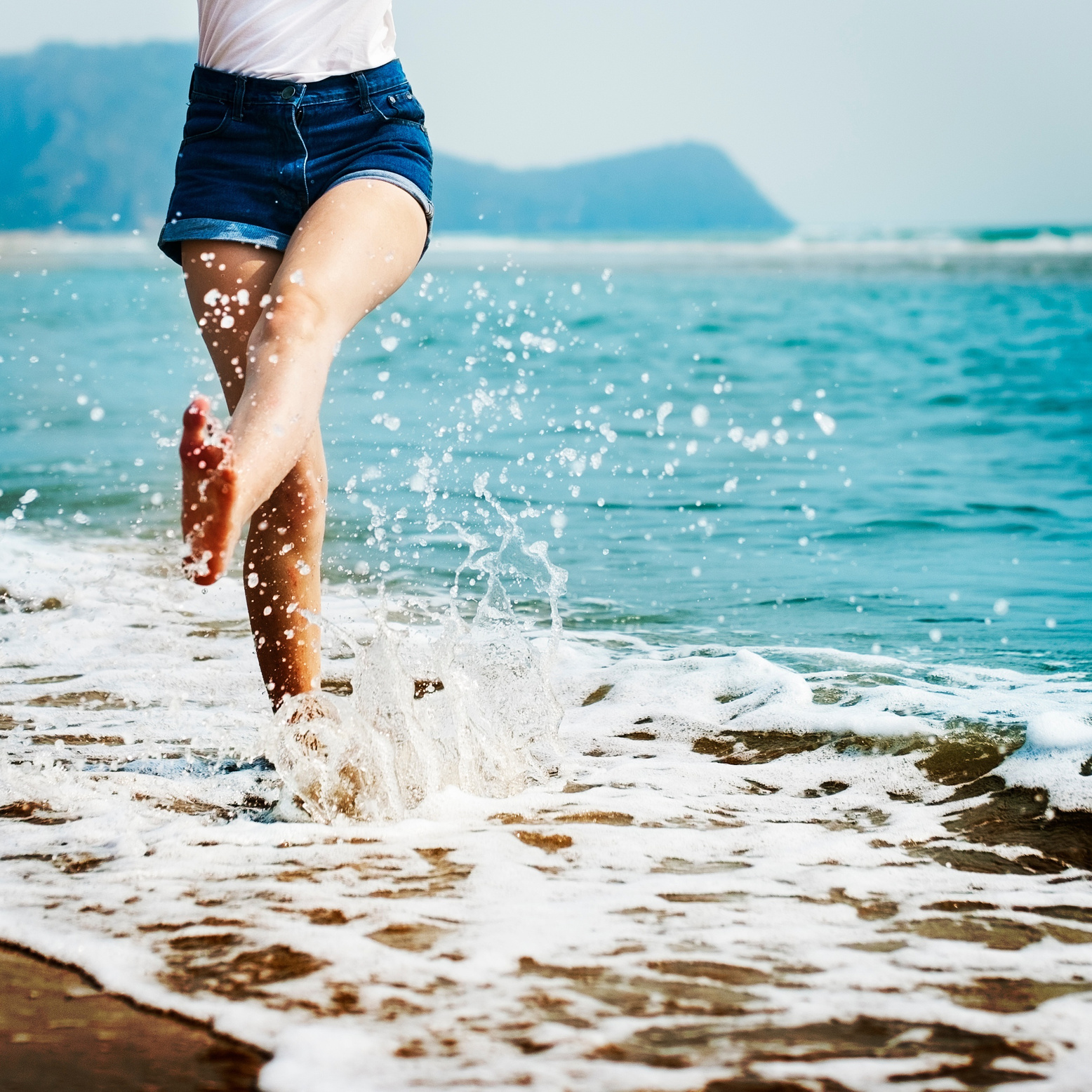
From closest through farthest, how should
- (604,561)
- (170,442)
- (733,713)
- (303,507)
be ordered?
1. (303,507)
2. (733,713)
3. (604,561)
4. (170,442)

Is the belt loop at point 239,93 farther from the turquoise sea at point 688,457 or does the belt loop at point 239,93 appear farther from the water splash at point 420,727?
the turquoise sea at point 688,457

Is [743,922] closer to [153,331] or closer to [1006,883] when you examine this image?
[1006,883]

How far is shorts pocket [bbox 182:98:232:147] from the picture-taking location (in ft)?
8.21

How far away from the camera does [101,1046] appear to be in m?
1.58

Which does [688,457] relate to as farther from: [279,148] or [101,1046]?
[101,1046]

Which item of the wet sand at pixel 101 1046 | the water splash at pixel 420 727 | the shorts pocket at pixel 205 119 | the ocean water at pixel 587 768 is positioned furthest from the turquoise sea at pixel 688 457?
the wet sand at pixel 101 1046

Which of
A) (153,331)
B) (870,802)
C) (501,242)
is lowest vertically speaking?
(870,802)

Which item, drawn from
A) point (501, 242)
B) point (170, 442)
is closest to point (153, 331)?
point (170, 442)

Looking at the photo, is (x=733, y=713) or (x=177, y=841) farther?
(x=733, y=713)

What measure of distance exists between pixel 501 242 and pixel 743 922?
177ft

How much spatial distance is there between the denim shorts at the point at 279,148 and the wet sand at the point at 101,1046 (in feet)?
4.69

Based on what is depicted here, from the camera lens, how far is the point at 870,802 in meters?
2.64

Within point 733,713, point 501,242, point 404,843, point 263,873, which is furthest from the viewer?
point 501,242

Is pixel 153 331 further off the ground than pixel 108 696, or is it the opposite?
pixel 153 331
